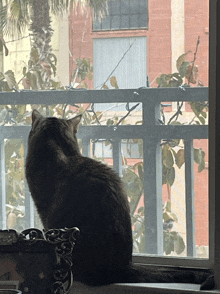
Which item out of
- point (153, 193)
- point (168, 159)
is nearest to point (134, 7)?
point (168, 159)

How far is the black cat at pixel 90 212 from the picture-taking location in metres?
1.30

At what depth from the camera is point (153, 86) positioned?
1.41m

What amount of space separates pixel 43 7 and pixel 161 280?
1118 mm

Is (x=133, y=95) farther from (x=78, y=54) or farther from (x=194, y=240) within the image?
(x=194, y=240)

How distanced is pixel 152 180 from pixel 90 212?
29cm

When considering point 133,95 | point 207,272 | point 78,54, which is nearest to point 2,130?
point 78,54

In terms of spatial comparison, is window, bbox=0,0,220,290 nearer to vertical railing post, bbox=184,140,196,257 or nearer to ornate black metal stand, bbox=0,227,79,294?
vertical railing post, bbox=184,140,196,257

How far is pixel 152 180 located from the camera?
1444 mm

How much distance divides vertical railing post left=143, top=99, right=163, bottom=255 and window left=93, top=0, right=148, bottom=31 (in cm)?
32

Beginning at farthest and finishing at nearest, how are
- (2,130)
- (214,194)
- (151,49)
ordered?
(2,130) < (151,49) < (214,194)

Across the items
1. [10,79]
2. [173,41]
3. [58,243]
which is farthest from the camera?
[10,79]

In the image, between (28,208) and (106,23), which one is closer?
(106,23)

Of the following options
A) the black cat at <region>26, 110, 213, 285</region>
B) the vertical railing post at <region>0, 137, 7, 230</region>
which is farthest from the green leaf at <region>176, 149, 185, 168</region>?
the vertical railing post at <region>0, 137, 7, 230</region>

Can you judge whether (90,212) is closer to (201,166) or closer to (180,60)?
(201,166)
